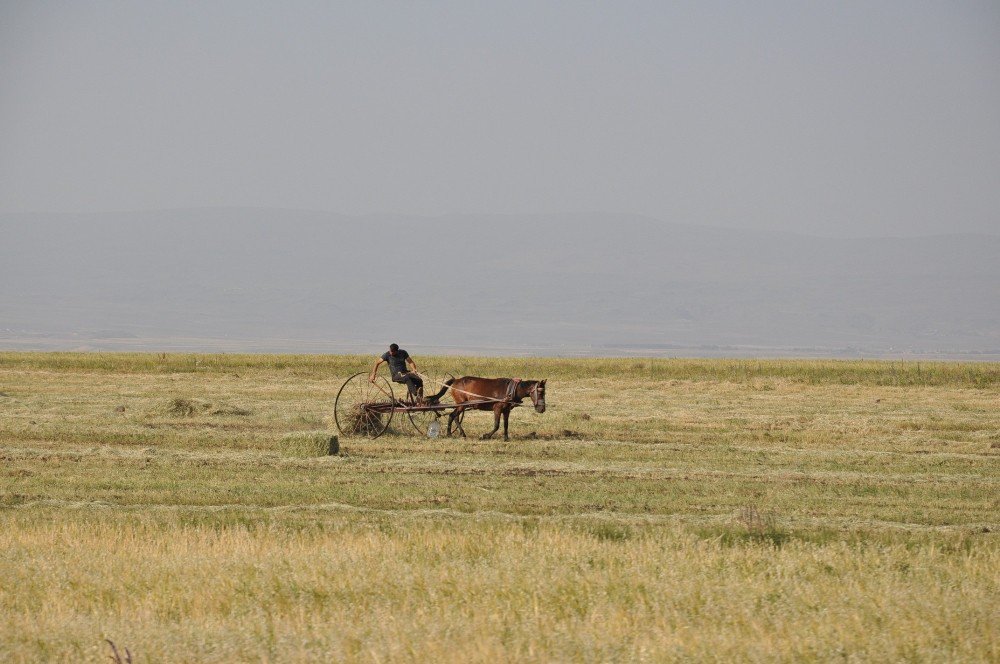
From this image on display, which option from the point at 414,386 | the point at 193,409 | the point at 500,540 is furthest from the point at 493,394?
the point at 500,540

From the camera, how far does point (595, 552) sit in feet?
42.1

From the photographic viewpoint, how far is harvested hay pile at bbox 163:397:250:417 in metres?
31.2

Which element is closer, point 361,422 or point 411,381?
point 411,381

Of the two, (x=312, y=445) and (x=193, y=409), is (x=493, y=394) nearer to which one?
(x=312, y=445)

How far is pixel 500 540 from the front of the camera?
13422mm

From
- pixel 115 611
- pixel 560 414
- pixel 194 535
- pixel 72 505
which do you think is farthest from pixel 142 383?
pixel 115 611

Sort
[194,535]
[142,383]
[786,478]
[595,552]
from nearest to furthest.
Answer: [595,552] → [194,535] → [786,478] → [142,383]

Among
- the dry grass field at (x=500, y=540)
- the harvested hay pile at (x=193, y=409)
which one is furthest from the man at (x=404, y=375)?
the harvested hay pile at (x=193, y=409)

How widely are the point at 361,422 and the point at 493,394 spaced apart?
2.89 metres

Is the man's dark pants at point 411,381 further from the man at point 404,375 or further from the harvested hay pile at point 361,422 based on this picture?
the harvested hay pile at point 361,422

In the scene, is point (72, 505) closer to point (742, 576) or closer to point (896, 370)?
point (742, 576)

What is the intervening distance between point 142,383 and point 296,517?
32.4 m

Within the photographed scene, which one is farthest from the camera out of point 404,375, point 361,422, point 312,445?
point 361,422

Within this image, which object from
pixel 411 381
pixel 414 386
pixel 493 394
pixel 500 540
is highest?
pixel 411 381
